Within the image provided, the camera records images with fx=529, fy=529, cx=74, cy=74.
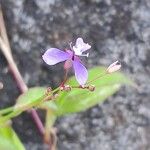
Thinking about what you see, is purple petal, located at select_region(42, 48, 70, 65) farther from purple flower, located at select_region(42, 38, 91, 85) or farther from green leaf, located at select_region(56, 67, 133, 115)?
green leaf, located at select_region(56, 67, 133, 115)

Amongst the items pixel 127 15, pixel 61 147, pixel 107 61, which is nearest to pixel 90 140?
pixel 61 147

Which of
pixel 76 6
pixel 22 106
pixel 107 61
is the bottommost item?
pixel 22 106

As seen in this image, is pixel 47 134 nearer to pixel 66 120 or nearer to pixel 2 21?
pixel 66 120

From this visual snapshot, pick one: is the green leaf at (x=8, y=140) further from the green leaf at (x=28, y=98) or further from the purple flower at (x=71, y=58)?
the purple flower at (x=71, y=58)

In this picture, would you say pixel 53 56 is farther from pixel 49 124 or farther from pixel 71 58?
pixel 49 124

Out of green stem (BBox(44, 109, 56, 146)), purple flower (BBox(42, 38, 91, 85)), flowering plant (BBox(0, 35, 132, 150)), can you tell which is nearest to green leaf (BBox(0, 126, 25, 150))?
flowering plant (BBox(0, 35, 132, 150))

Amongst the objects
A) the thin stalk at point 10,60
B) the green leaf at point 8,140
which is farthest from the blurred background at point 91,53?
the green leaf at point 8,140
